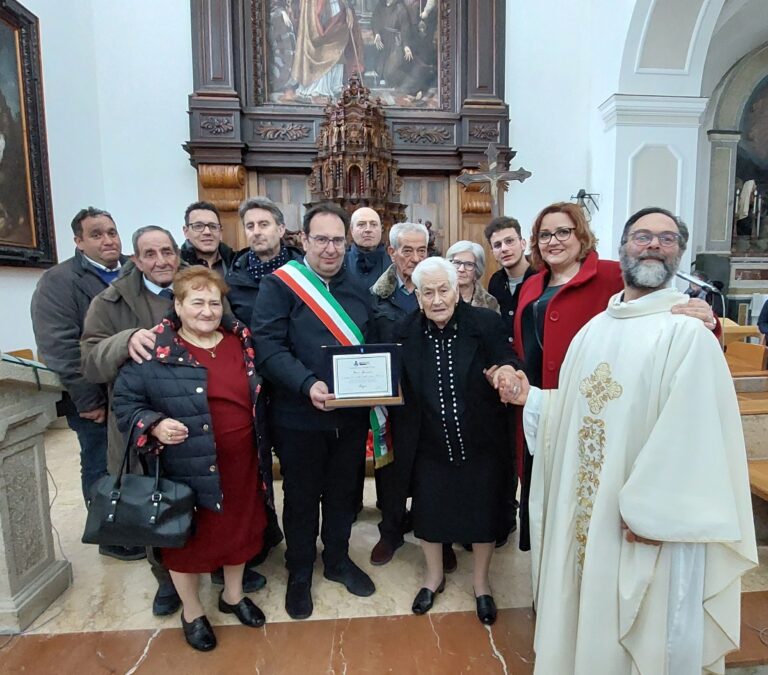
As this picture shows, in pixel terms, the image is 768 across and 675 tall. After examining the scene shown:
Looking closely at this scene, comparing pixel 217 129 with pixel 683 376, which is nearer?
pixel 683 376

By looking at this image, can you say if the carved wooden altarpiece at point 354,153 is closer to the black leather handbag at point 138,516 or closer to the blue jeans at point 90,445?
the blue jeans at point 90,445

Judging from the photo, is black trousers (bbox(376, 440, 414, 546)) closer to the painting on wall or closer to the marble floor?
the marble floor

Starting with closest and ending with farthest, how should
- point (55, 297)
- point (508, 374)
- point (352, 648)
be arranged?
1. point (508, 374)
2. point (352, 648)
3. point (55, 297)

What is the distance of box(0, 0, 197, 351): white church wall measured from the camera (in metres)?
5.38

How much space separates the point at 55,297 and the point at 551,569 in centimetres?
256

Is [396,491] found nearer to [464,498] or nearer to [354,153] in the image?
[464,498]

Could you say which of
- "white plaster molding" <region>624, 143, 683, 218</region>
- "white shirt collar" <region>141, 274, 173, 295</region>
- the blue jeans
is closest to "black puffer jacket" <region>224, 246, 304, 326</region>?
"white shirt collar" <region>141, 274, 173, 295</region>

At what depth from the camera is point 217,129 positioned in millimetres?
5785

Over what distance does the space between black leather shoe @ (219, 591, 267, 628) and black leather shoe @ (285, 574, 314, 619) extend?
125mm

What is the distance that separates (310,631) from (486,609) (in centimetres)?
77

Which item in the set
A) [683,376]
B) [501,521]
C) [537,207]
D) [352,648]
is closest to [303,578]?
[352,648]

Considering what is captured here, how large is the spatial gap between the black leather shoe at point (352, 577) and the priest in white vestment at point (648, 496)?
911mm

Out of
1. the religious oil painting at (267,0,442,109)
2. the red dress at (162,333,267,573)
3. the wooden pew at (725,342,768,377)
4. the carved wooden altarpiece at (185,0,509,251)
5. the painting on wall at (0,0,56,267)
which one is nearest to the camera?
the red dress at (162,333,267,573)

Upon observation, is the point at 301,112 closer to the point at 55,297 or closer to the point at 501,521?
the point at 55,297
